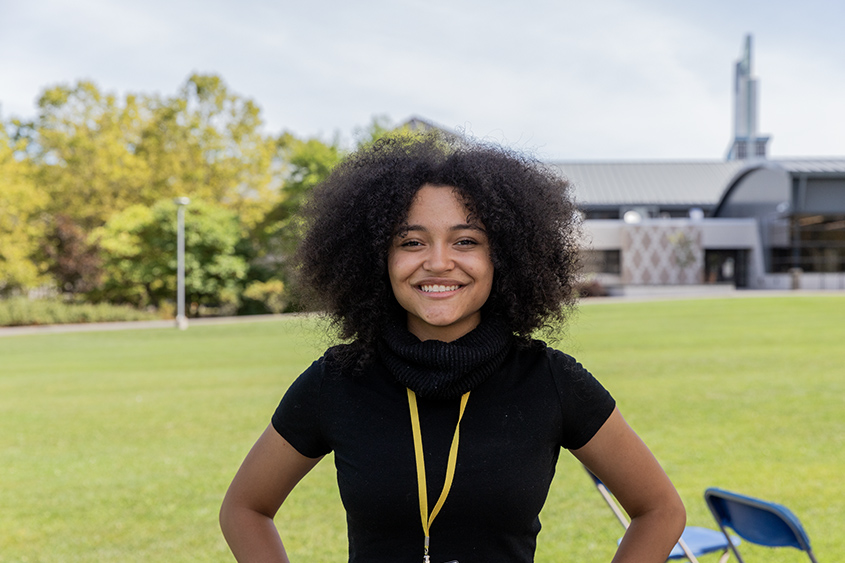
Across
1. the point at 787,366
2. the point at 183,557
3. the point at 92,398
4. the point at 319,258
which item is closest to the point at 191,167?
the point at 92,398

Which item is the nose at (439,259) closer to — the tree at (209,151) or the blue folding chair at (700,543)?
the blue folding chair at (700,543)

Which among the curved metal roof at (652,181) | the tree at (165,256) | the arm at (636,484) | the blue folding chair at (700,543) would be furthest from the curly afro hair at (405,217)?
the curved metal roof at (652,181)

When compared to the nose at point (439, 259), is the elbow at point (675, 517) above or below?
below

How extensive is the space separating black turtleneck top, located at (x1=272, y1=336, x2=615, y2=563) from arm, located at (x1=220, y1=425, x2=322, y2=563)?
47mm

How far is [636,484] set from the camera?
1.89m

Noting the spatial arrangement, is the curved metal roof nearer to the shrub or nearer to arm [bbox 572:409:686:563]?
the shrub

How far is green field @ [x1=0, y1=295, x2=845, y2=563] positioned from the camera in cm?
548

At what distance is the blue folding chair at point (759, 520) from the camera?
8.73 ft

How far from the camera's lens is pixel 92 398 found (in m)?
12.2

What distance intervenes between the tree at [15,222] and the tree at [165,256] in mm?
3532

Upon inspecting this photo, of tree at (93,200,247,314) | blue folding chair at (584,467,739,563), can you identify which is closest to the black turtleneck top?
blue folding chair at (584,467,739,563)

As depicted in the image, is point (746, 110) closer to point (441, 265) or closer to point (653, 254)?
point (653, 254)

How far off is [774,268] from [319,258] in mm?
52431

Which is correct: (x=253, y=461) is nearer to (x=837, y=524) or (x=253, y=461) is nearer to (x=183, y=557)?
(x=183, y=557)
